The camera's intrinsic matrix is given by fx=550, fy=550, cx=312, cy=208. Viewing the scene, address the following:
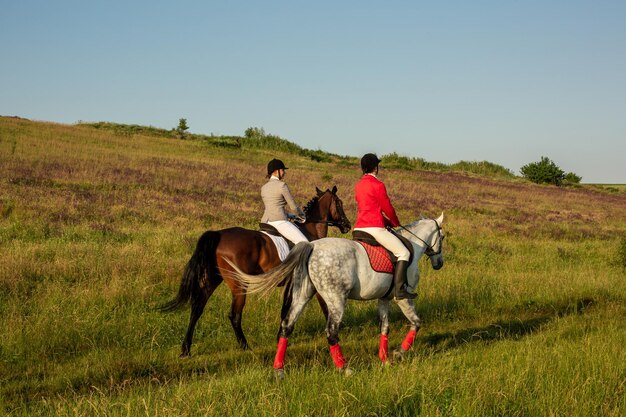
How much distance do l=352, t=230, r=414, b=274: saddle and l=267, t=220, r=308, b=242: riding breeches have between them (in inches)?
63.2

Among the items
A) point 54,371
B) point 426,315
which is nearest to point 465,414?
point 54,371

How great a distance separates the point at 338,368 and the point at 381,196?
8.43 ft

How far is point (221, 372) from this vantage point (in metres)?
7.26

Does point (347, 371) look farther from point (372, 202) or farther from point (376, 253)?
point (372, 202)

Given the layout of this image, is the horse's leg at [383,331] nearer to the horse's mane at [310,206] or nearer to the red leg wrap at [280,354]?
the red leg wrap at [280,354]

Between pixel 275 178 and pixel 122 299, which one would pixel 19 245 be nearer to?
pixel 122 299

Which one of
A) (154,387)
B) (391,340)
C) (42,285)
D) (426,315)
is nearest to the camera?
(154,387)

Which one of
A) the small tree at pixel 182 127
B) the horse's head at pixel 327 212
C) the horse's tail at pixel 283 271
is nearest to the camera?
the horse's tail at pixel 283 271

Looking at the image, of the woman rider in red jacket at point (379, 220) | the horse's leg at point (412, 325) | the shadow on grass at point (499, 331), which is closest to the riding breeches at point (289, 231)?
the woman rider in red jacket at point (379, 220)

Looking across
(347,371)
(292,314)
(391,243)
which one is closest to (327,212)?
(391,243)

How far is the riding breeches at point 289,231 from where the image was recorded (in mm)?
9633

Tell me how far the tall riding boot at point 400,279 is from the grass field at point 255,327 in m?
0.96

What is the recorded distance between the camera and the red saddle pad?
7891 millimetres

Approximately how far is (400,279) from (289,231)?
95.3 inches
